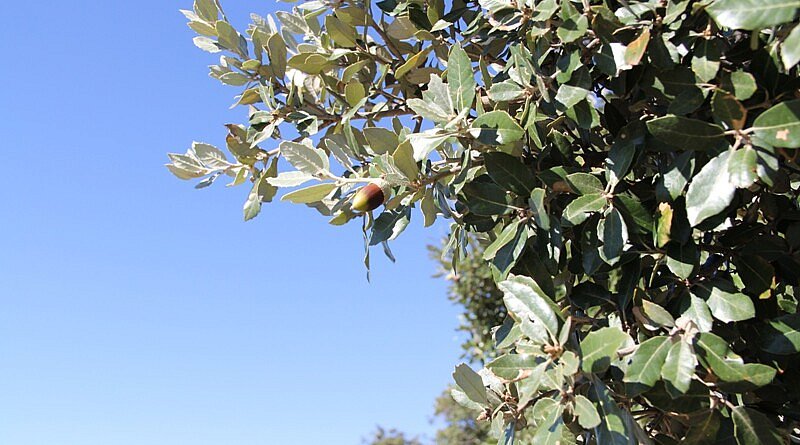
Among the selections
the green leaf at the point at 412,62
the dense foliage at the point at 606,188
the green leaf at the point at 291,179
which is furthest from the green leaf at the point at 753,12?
the green leaf at the point at 291,179

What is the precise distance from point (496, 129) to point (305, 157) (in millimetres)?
417

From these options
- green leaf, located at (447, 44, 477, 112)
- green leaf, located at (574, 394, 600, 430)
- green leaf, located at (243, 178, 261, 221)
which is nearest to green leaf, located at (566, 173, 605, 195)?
green leaf, located at (447, 44, 477, 112)

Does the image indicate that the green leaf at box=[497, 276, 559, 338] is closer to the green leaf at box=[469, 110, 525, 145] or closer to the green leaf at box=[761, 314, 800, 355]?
the green leaf at box=[469, 110, 525, 145]

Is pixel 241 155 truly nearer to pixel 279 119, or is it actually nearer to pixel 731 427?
pixel 279 119

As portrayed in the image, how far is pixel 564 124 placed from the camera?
1.47 metres

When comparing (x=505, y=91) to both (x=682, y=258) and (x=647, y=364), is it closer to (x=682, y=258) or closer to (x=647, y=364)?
(x=682, y=258)

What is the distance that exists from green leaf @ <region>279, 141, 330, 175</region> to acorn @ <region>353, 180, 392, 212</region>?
12 cm

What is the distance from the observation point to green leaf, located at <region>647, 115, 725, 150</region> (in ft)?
3.59

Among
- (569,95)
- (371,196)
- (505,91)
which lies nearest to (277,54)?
(371,196)

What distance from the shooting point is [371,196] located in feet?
4.62

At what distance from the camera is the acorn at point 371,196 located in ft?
4.61

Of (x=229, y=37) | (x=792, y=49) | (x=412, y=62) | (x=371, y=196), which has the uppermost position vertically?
(x=229, y=37)

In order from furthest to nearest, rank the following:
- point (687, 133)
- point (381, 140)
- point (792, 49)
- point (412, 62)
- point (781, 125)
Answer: point (412, 62) < point (381, 140) < point (687, 133) < point (781, 125) < point (792, 49)

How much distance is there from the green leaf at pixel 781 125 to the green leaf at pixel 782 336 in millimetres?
349
